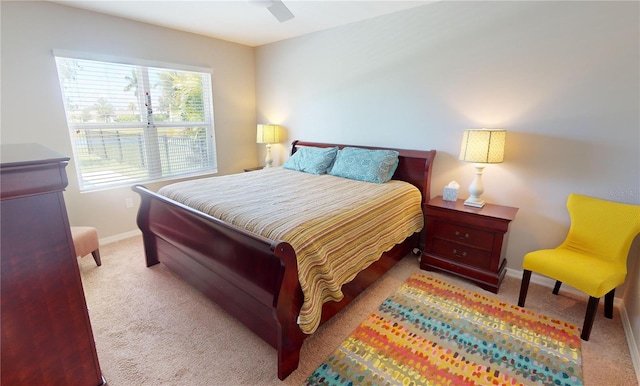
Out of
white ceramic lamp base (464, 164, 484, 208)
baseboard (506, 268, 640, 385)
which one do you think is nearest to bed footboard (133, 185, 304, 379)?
white ceramic lamp base (464, 164, 484, 208)

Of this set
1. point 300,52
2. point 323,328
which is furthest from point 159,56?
point 323,328

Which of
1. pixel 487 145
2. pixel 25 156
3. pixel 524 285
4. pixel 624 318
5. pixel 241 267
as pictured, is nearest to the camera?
pixel 25 156

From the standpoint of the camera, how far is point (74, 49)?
2.78 meters

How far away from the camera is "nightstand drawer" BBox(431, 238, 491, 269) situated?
2400 mm

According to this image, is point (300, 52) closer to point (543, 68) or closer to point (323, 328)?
point (543, 68)

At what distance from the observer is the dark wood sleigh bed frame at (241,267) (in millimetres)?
1498

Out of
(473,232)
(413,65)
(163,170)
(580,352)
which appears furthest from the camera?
(163,170)

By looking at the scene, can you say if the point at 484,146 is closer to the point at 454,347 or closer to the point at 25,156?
the point at 454,347

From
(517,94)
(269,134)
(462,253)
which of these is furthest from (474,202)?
(269,134)

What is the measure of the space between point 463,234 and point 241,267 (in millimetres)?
1823

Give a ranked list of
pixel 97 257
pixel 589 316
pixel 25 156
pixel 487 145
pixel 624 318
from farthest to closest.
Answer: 1. pixel 97 257
2. pixel 487 145
3. pixel 624 318
4. pixel 589 316
5. pixel 25 156

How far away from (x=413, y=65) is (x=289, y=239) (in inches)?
89.6

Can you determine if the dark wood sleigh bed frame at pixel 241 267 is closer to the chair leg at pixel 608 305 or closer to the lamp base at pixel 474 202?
the lamp base at pixel 474 202

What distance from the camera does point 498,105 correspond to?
99.0 inches
